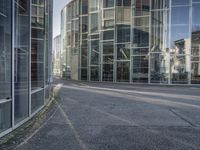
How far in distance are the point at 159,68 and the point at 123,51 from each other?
533 cm

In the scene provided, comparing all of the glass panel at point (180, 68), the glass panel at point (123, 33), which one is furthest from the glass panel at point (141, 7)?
the glass panel at point (180, 68)

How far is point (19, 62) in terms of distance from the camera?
27.4 ft

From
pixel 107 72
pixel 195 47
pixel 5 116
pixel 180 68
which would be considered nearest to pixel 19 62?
pixel 5 116

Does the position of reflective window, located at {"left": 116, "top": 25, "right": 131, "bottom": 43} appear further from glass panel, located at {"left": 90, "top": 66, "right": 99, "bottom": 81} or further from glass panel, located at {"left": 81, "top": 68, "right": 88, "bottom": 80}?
glass panel, located at {"left": 81, "top": 68, "right": 88, "bottom": 80}

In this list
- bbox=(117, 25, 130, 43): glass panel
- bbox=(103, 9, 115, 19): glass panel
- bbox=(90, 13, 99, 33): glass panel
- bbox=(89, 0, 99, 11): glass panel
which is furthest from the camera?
bbox=(89, 0, 99, 11): glass panel

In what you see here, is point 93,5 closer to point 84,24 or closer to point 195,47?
point 84,24

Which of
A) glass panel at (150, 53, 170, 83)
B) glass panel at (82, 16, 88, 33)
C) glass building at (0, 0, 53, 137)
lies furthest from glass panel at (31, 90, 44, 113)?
glass panel at (82, 16, 88, 33)

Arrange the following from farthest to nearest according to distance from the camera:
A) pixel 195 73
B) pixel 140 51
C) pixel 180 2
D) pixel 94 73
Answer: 1. pixel 94 73
2. pixel 140 51
3. pixel 180 2
4. pixel 195 73

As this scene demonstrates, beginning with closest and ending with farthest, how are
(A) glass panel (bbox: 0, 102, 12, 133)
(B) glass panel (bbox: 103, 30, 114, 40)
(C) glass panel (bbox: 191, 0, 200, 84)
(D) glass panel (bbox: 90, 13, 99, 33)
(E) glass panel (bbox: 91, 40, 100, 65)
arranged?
(A) glass panel (bbox: 0, 102, 12, 133) < (C) glass panel (bbox: 191, 0, 200, 84) < (B) glass panel (bbox: 103, 30, 114, 40) < (E) glass panel (bbox: 91, 40, 100, 65) < (D) glass panel (bbox: 90, 13, 99, 33)

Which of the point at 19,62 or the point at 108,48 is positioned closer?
the point at 19,62

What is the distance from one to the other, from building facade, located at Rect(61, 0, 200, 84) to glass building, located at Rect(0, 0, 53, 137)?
20871mm

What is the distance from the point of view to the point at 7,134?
21.7ft

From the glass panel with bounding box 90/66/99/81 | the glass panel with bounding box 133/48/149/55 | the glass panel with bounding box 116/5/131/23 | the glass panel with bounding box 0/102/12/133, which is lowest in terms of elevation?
the glass panel with bounding box 0/102/12/133

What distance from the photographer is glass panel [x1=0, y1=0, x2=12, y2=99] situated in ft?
22.5
